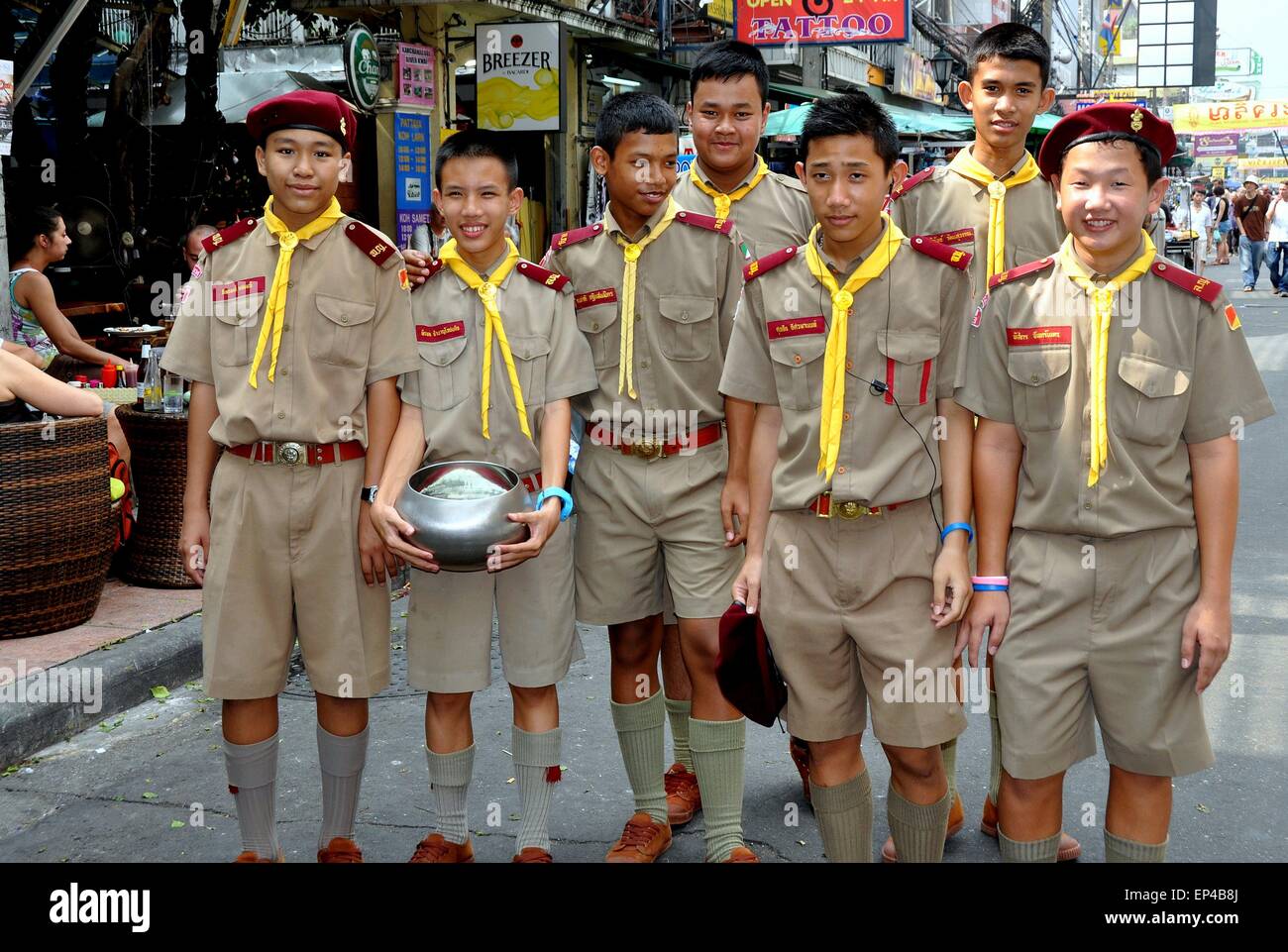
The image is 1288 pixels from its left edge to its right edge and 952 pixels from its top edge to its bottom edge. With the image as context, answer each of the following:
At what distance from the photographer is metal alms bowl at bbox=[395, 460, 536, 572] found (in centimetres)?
338

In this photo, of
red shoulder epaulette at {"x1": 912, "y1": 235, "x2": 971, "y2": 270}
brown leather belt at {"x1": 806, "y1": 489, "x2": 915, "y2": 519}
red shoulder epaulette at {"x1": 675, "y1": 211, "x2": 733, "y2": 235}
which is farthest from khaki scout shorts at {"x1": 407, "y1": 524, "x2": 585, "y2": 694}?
red shoulder epaulette at {"x1": 912, "y1": 235, "x2": 971, "y2": 270}

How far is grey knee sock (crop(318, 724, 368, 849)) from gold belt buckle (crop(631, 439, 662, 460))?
1068mm

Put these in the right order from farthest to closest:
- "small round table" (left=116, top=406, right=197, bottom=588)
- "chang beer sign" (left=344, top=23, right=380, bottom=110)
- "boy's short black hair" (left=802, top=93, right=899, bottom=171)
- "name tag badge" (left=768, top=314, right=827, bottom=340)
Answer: "chang beer sign" (left=344, top=23, right=380, bottom=110), "small round table" (left=116, top=406, right=197, bottom=588), "name tag badge" (left=768, top=314, right=827, bottom=340), "boy's short black hair" (left=802, top=93, right=899, bottom=171)

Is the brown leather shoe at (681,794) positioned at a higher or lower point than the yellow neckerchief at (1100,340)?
lower

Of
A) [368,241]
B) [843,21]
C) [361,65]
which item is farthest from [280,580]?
[843,21]

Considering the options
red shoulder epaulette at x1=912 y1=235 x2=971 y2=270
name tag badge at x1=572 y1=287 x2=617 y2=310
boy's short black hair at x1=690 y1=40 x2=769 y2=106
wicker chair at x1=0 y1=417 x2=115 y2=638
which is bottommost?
wicker chair at x1=0 y1=417 x2=115 y2=638

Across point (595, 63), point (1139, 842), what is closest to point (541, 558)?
point (1139, 842)

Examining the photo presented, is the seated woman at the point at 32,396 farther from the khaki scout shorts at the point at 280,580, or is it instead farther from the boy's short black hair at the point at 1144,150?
A: the boy's short black hair at the point at 1144,150

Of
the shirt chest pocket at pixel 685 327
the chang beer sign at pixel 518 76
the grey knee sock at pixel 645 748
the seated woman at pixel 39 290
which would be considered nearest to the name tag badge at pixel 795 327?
the shirt chest pocket at pixel 685 327

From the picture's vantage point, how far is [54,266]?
486 inches

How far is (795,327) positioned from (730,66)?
120 centimetres

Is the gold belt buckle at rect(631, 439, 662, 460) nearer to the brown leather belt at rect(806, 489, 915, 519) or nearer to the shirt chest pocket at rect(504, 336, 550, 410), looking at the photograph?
the shirt chest pocket at rect(504, 336, 550, 410)

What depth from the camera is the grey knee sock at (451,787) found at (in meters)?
3.75

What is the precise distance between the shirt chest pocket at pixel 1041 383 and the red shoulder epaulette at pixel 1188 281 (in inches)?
10.1
